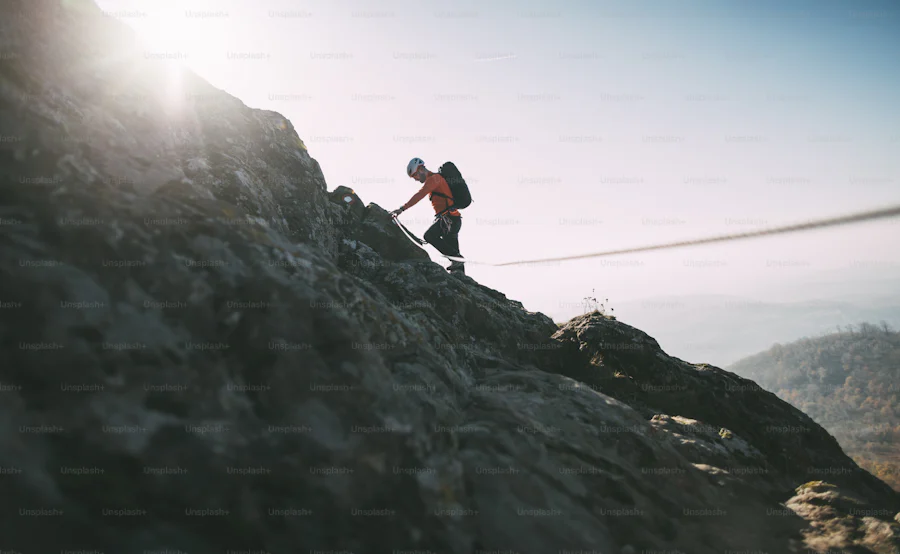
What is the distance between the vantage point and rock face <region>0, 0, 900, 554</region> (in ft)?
15.1

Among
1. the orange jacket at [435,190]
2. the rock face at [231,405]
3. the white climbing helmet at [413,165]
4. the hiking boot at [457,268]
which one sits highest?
the white climbing helmet at [413,165]

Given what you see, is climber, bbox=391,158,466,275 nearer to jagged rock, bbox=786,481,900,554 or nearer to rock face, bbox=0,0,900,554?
rock face, bbox=0,0,900,554

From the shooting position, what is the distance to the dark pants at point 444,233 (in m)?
17.1

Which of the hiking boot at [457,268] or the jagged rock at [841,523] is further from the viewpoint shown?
the hiking boot at [457,268]

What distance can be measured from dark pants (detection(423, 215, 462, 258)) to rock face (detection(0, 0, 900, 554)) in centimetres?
831

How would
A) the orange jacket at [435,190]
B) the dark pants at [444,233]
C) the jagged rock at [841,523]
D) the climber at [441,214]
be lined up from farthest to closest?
the dark pants at [444,233], the climber at [441,214], the orange jacket at [435,190], the jagged rock at [841,523]

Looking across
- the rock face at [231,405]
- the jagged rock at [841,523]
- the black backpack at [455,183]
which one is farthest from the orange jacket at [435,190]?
the jagged rock at [841,523]

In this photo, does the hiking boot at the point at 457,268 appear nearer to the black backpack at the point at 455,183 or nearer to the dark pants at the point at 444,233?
the dark pants at the point at 444,233

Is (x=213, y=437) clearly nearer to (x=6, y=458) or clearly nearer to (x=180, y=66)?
(x=6, y=458)

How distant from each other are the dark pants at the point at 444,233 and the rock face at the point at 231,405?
831 centimetres

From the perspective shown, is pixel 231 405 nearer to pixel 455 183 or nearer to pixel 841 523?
pixel 841 523

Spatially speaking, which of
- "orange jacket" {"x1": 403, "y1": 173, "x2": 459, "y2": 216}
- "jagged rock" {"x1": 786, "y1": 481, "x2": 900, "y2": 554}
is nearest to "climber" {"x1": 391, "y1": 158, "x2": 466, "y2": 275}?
"orange jacket" {"x1": 403, "y1": 173, "x2": 459, "y2": 216}

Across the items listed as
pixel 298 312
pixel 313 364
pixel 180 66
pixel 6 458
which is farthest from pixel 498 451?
pixel 180 66

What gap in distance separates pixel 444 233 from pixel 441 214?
0.76 metres
